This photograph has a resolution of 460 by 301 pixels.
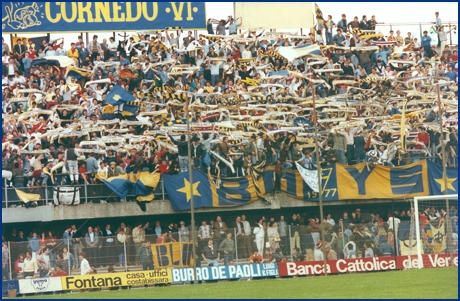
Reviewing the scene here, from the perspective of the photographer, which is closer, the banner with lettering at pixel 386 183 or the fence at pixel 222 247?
the fence at pixel 222 247

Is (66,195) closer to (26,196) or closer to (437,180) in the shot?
(26,196)

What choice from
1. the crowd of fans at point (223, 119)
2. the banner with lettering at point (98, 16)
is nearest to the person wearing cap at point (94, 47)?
the crowd of fans at point (223, 119)

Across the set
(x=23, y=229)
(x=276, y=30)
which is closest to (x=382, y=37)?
(x=276, y=30)

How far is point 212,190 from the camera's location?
1339 inches

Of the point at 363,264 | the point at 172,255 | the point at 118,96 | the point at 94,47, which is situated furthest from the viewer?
the point at 94,47

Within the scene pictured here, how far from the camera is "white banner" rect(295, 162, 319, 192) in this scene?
34.4 metres

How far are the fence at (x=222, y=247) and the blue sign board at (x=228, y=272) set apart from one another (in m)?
0.15

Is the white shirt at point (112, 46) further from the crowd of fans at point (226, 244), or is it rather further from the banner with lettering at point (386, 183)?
the banner with lettering at point (386, 183)

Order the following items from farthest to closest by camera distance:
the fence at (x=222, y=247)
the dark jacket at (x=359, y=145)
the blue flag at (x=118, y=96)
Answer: the blue flag at (x=118, y=96), the dark jacket at (x=359, y=145), the fence at (x=222, y=247)

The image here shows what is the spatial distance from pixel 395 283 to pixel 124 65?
18260 mm

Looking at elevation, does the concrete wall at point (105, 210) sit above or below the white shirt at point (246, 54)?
below

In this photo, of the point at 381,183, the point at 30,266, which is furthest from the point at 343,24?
the point at 30,266

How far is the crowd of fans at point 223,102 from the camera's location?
112ft

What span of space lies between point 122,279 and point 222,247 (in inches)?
123
